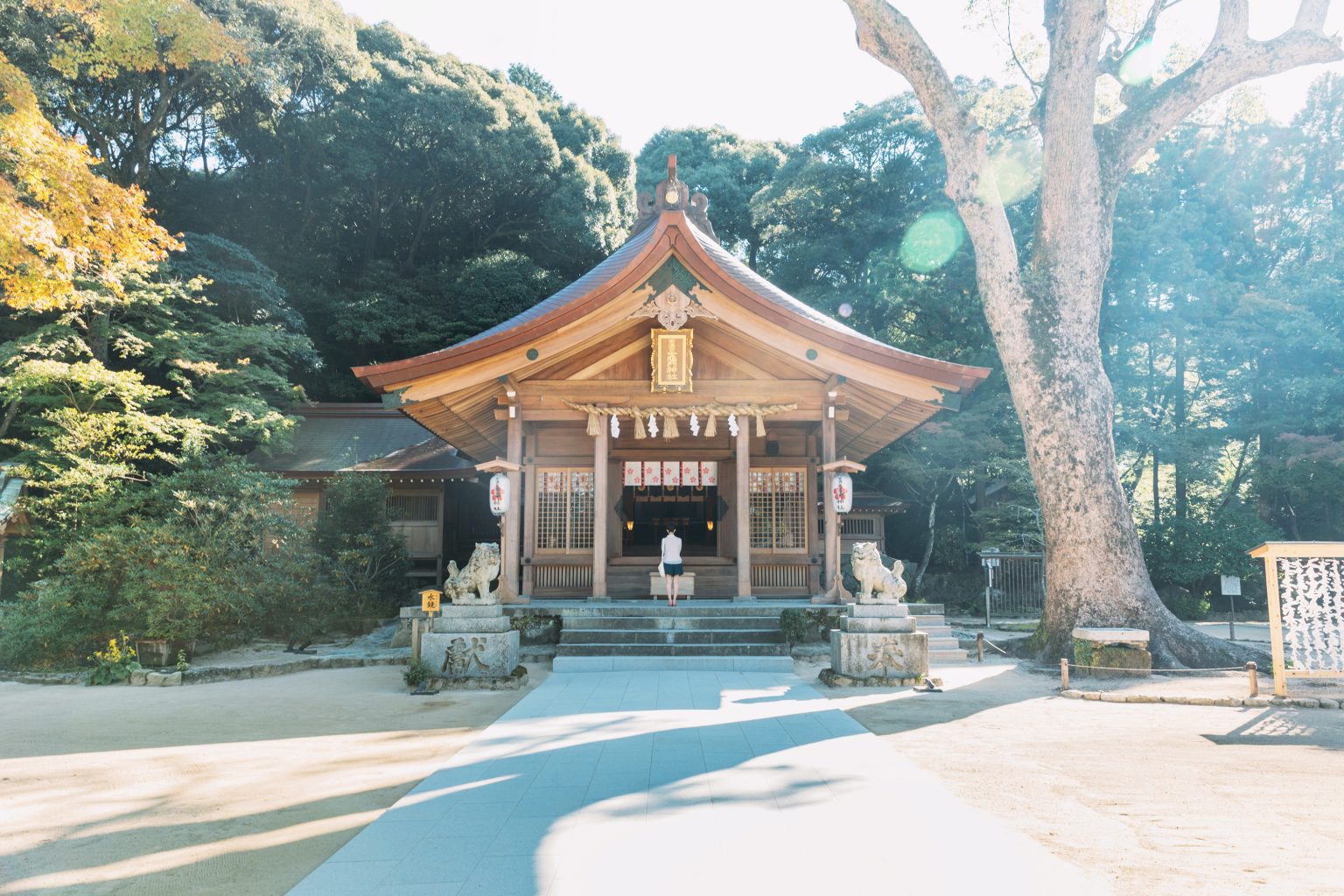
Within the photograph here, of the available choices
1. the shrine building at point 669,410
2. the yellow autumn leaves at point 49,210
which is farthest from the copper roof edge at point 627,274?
the yellow autumn leaves at point 49,210

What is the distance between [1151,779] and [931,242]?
72.1 ft

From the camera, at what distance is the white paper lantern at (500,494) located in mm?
10875

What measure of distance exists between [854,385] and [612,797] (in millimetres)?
8858

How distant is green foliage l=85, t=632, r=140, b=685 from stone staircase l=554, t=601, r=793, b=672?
5.18 metres

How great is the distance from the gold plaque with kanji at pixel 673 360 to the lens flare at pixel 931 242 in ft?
47.1

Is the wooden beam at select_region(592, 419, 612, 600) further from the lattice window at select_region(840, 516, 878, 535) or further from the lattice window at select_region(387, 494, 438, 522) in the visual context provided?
the lattice window at select_region(840, 516, 878, 535)

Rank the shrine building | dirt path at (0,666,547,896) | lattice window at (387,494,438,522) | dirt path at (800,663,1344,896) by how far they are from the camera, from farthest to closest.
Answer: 1. lattice window at (387,494,438,522)
2. the shrine building
3. dirt path at (0,666,547,896)
4. dirt path at (800,663,1344,896)

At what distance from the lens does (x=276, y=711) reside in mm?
7359

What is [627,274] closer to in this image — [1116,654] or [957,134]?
[957,134]

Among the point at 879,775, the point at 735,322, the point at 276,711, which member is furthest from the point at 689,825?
the point at 735,322

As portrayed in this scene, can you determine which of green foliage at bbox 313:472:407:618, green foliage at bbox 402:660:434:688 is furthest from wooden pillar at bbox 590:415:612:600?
green foliage at bbox 313:472:407:618

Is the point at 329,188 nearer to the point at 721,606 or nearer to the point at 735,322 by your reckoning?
the point at 735,322

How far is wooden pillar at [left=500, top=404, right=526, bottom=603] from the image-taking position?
441 inches

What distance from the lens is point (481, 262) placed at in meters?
25.6
